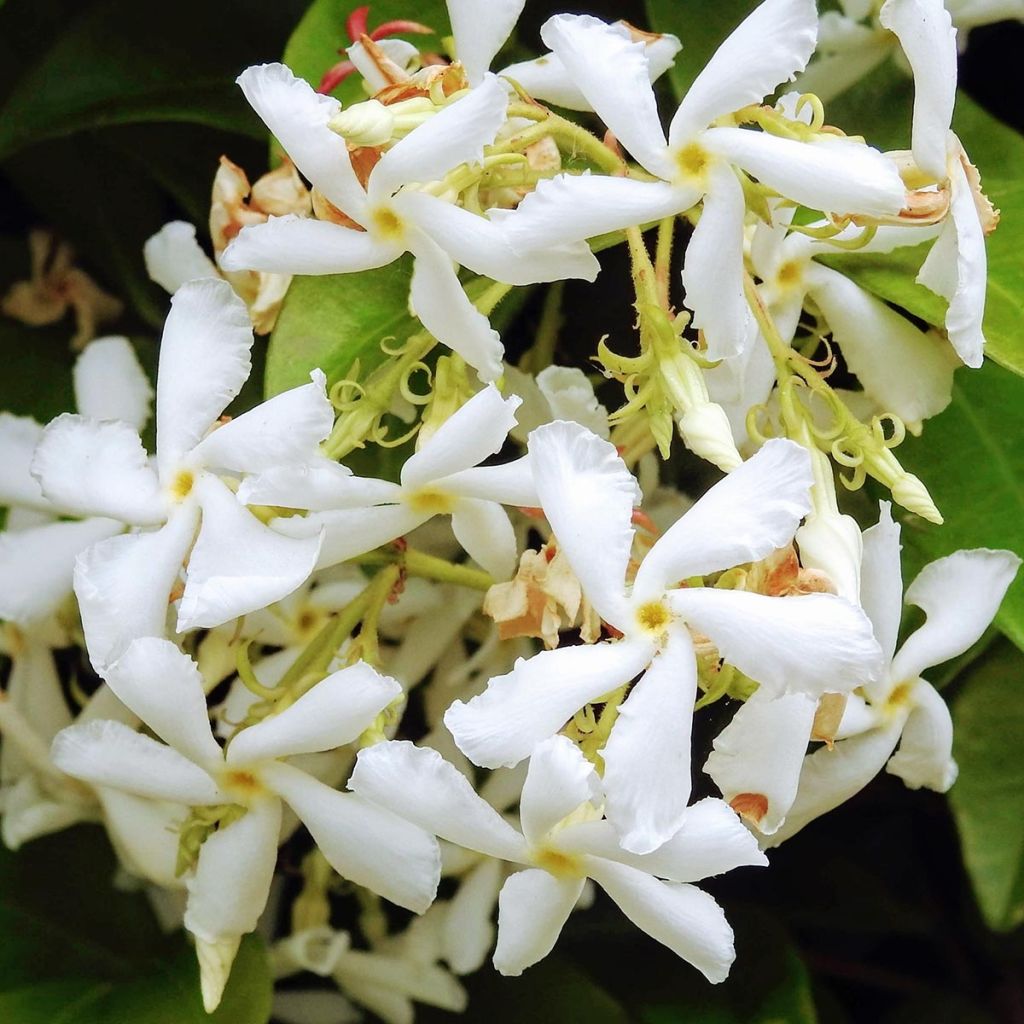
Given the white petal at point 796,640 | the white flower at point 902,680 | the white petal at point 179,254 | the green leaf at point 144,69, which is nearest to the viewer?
the white petal at point 796,640

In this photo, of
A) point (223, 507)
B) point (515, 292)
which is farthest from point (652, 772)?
point (515, 292)

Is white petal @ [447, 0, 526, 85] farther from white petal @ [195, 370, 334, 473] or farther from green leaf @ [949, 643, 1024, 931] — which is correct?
green leaf @ [949, 643, 1024, 931]

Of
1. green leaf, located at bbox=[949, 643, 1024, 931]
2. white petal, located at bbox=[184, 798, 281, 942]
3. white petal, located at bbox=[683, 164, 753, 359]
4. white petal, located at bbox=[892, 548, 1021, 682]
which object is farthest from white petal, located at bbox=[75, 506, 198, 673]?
green leaf, located at bbox=[949, 643, 1024, 931]

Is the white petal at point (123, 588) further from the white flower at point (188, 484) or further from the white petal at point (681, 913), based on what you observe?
the white petal at point (681, 913)

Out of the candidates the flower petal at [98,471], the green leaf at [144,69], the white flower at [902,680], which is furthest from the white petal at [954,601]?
the green leaf at [144,69]

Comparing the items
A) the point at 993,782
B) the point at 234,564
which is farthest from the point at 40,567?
the point at 993,782

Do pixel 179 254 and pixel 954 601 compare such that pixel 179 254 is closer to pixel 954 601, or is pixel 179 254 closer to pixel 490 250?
pixel 490 250
